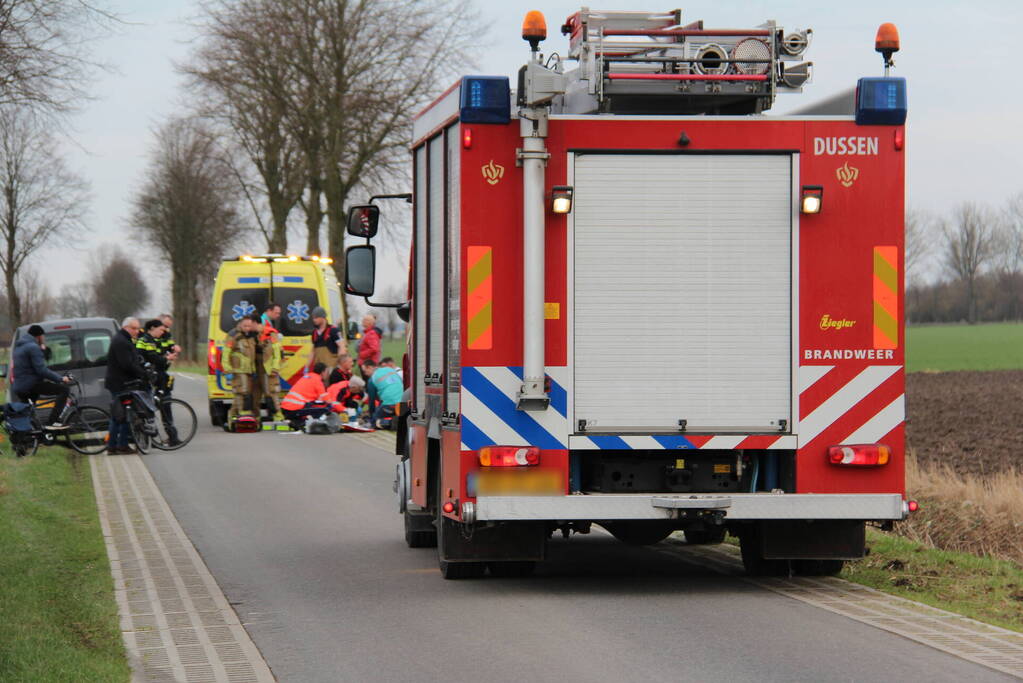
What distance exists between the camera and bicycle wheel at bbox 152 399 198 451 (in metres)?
21.2

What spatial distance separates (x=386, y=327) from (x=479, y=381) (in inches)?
621

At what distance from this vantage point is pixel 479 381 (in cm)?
896

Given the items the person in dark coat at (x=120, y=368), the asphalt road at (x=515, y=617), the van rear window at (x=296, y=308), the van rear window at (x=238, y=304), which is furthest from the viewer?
the van rear window at (x=296, y=308)

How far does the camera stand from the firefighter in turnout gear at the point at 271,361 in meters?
24.3

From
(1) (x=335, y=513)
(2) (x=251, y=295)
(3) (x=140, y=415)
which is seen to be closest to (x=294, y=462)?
(3) (x=140, y=415)

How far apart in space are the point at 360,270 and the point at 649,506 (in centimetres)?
304

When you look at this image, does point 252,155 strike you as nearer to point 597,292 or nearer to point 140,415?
point 140,415

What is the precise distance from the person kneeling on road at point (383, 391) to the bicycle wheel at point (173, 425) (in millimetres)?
3186

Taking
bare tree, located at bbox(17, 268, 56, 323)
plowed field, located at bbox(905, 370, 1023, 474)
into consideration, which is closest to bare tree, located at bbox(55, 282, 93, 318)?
bare tree, located at bbox(17, 268, 56, 323)

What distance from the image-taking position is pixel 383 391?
79.0 feet

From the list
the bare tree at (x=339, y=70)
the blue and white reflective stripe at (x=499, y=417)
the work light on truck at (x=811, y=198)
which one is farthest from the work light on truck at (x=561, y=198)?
the bare tree at (x=339, y=70)

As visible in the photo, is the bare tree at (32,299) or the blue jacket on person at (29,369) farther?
the bare tree at (32,299)

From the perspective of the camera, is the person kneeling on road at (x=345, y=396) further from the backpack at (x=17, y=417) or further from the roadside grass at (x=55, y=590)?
the roadside grass at (x=55, y=590)

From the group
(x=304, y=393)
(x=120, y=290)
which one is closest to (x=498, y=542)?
(x=304, y=393)
